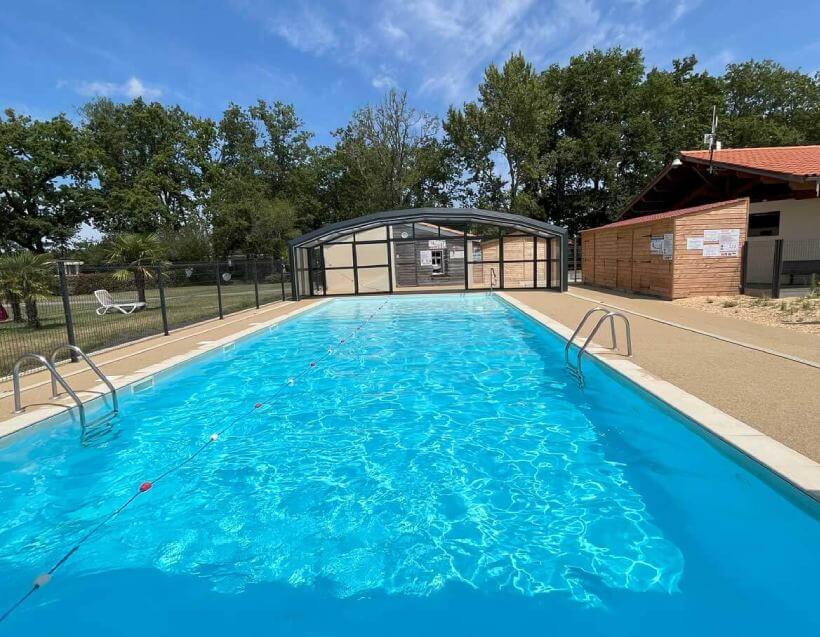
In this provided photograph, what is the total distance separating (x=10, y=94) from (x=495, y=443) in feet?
139

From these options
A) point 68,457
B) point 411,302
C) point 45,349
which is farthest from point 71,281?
point 411,302

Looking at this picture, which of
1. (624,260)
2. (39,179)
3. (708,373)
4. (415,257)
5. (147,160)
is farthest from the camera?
(147,160)

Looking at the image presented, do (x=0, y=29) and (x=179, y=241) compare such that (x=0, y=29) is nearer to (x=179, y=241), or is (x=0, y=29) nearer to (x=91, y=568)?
(x=179, y=241)

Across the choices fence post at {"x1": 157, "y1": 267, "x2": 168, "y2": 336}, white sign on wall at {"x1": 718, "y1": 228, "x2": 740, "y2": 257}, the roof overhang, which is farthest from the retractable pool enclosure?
fence post at {"x1": 157, "y1": 267, "x2": 168, "y2": 336}

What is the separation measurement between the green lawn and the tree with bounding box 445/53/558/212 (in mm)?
21973

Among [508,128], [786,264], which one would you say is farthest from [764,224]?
[508,128]

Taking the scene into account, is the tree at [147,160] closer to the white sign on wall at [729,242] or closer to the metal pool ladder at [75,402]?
the metal pool ladder at [75,402]

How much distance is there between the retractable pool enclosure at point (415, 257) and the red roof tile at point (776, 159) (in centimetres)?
618

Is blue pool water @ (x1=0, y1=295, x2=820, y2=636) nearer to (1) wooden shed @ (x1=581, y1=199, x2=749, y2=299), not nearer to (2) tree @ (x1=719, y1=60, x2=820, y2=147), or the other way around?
(1) wooden shed @ (x1=581, y1=199, x2=749, y2=299)

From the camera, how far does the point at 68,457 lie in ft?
15.6

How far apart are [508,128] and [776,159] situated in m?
21.3

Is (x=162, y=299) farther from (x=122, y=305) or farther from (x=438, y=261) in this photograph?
(x=438, y=261)

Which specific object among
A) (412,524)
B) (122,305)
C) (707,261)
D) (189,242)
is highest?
(189,242)

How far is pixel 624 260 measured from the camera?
17.0 m
